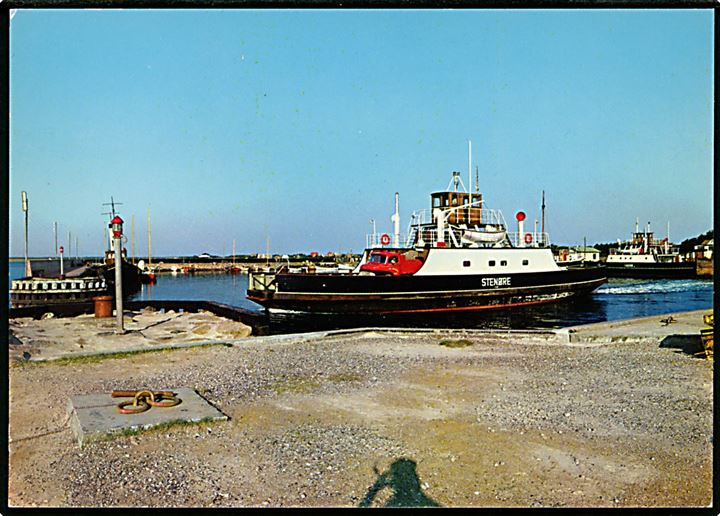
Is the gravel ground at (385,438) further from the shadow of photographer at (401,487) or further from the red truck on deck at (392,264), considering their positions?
the red truck on deck at (392,264)

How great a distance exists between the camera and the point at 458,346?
10.3 m

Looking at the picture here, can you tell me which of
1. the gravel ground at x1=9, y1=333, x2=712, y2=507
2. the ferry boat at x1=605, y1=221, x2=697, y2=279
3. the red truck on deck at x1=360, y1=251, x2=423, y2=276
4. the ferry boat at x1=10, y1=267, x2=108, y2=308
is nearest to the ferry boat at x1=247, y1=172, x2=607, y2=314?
the red truck on deck at x1=360, y1=251, x2=423, y2=276

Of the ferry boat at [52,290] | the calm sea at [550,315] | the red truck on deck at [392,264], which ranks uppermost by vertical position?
the red truck on deck at [392,264]

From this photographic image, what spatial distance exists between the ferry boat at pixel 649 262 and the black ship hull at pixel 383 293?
24605 millimetres

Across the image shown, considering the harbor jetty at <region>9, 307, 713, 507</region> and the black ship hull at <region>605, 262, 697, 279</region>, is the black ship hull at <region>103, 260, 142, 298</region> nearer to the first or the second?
the harbor jetty at <region>9, 307, 713, 507</region>

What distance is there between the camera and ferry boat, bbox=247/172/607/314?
24375 millimetres

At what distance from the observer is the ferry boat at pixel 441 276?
960 inches

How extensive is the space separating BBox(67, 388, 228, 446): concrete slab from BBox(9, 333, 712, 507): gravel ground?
116mm

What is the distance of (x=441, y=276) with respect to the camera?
2558cm

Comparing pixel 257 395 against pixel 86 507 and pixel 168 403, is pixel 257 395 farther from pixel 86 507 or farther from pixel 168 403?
pixel 86 507

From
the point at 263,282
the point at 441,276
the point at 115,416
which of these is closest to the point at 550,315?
the point at 441,276

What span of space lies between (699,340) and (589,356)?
265 centimetres

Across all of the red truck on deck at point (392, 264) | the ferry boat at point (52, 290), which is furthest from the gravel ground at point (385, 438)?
the ferry boat at point (52, 290)
